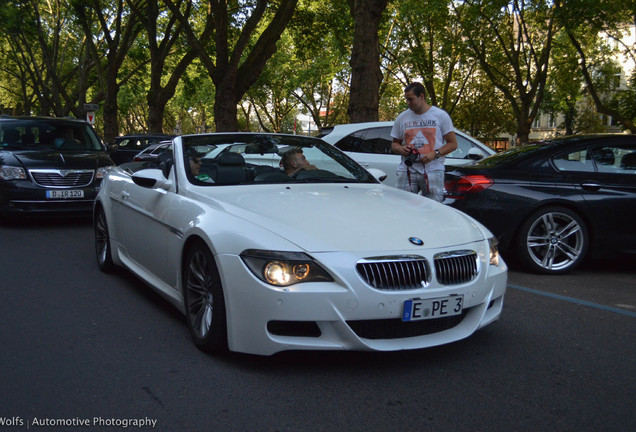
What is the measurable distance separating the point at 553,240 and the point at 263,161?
3.17 metres

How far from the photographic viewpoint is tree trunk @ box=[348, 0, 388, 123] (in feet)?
40.5

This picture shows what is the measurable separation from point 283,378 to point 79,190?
6.89m

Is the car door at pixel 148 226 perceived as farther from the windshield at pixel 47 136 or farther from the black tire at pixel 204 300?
the windshield at pixel 47 136

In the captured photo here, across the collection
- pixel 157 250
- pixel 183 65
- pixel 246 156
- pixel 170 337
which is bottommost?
pixel 170 337

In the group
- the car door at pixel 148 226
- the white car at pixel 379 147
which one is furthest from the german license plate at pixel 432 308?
the white car at pixel 379 147

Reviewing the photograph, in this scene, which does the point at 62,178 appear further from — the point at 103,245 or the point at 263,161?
the point at 263,161

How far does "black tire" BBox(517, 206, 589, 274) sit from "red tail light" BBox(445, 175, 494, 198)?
558 mm

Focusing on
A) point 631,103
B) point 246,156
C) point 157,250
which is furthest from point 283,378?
point 631,103

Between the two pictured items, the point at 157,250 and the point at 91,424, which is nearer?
the point at 91,424

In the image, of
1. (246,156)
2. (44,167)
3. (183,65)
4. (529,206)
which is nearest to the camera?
(246,156)

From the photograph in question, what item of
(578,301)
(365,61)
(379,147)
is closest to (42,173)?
(379,147)

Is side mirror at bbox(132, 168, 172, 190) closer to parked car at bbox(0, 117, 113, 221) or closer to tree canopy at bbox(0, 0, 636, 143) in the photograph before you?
parked car at bbox(0, 117, 113, 221)

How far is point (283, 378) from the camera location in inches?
133

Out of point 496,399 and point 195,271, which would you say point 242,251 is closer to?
point 195,271
